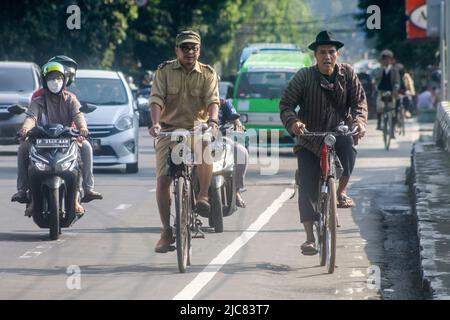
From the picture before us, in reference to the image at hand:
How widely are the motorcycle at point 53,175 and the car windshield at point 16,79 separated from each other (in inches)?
530

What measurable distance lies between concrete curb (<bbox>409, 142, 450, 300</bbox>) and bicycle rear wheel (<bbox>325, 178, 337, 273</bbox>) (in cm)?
67

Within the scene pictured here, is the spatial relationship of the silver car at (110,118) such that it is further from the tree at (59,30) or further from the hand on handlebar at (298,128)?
the tree at (59,30)

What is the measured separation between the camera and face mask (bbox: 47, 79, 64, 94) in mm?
14109

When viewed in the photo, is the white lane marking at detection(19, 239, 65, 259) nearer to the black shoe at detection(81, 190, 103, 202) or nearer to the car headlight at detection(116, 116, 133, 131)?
the black shoe at detection(81, 190, 103, 202)

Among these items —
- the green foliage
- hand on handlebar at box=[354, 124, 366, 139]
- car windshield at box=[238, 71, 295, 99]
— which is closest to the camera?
hand on handlebar at box=[354, 124, 366, 139]

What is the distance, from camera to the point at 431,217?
13.0 meters

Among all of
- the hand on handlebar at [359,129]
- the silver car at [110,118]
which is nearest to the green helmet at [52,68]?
the hand on handlebar at [359,129]

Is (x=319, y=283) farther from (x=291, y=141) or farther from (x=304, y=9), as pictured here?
(x=304, y=9)

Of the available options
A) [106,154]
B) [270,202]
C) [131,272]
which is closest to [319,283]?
[131,272]

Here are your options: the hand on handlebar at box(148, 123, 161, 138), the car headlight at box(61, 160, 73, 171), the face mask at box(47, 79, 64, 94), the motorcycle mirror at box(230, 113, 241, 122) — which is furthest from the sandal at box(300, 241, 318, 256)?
the face mask at box(47, 79, 64, 94)

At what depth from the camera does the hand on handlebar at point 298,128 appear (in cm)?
1147

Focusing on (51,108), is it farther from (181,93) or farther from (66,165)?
(181,93)

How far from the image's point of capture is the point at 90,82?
75.2ft
